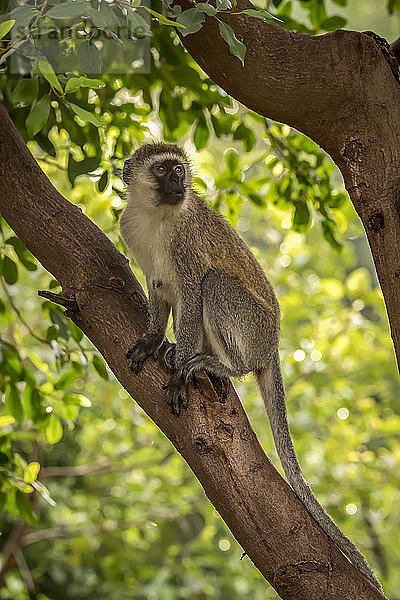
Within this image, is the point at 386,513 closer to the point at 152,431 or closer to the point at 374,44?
the point at 152,431

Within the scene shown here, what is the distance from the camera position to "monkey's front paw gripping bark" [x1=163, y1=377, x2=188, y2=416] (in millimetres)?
2180

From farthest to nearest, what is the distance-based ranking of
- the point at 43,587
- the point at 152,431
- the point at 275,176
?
the point at 43,587
the point at 152,431
the point at 275,176

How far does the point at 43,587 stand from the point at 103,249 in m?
4.27

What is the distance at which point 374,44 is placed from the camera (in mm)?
2188

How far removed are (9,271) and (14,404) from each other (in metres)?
0.59

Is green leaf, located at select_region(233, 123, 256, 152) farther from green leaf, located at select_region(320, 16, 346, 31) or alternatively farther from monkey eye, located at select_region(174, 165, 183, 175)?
green leaf, located at select_region(320, 16, 346, 31)

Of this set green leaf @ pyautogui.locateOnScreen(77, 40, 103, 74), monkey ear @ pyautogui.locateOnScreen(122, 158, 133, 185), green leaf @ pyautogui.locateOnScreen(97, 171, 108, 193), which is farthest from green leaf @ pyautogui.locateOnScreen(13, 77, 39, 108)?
monkey ear @ pyautogui.locateOnScreen(122, 158, 133, 185)

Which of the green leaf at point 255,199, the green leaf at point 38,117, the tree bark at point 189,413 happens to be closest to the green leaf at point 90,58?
the green leaf at point 38,117

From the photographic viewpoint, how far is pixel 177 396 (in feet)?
7.20

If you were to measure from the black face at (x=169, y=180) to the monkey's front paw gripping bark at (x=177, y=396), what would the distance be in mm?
1093

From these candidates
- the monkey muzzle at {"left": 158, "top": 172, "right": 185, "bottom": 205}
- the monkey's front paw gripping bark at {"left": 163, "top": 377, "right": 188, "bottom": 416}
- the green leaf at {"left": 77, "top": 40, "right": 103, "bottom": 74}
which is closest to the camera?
the green leaf at {"left": 77, "top": 40, "right": 103, "bottom": 74}

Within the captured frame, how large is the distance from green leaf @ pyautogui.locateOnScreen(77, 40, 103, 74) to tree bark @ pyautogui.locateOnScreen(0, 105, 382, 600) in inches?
26.5

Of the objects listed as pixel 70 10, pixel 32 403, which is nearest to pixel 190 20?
pixel 70 10

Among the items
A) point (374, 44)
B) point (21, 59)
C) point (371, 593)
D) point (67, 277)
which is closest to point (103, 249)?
point (67, 277)
